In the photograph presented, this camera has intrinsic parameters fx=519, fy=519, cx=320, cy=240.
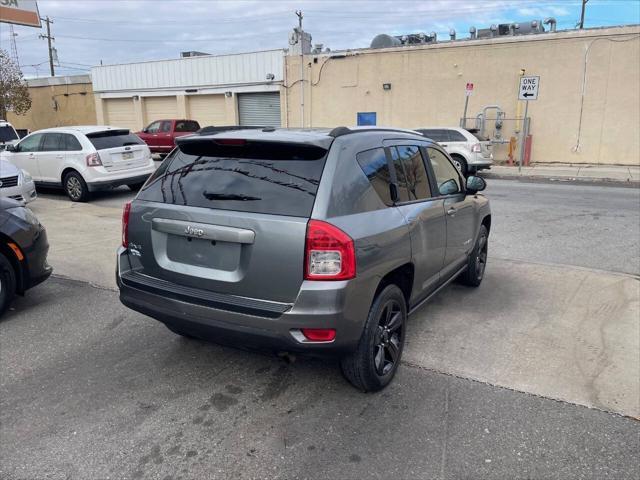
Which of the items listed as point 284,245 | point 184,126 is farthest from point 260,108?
point 284,245

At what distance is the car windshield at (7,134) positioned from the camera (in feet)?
49.8

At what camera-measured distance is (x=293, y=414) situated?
3.27m

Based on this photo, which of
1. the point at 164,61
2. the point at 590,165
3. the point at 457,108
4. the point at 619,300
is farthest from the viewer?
the point at 164,61

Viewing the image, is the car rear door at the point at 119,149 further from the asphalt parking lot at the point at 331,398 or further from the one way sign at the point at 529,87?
the one way sign at the point at 529,87

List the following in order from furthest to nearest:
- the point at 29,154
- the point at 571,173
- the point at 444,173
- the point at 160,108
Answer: the point at 160,108
the point at 571,173
the point at 29,154
the point at 444,173

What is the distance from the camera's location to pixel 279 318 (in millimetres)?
2982

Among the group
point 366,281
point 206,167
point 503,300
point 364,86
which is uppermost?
point 364,86

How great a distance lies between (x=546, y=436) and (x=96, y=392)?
2.90 m

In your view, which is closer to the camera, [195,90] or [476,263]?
[476,263]

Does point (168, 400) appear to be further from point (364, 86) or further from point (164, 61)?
point (164, 61)

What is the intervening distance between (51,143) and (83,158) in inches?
49.7

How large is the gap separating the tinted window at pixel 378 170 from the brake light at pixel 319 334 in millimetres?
1021

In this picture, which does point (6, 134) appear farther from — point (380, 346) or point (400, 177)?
Result: point (380, 346)

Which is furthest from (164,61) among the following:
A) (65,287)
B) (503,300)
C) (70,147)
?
(503,300)
